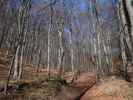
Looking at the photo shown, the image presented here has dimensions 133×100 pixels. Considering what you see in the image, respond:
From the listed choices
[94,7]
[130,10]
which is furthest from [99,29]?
[130,10]

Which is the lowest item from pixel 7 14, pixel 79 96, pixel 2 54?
pixel 79 96

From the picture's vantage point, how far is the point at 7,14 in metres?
34.5

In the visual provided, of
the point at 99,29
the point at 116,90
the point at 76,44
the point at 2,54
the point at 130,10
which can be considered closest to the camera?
the point at 130,10

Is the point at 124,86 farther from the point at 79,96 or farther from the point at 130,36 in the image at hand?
→ the point at 130,36

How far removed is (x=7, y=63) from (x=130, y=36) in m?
32.5

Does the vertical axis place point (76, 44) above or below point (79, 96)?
above

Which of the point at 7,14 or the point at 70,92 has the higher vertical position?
the point at 7,14

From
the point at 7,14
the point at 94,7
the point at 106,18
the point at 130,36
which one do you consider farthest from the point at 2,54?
the point at 130,36

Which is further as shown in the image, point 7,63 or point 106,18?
point 7,63

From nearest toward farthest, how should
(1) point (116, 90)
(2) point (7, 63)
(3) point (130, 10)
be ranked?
(3) point (130, 10) < (1) point (116, 90) < (2) point (7, 63)

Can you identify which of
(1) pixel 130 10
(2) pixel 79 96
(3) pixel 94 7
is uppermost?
(3) pixel 94 7

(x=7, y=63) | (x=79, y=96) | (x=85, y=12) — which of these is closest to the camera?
(x=79, y=96)

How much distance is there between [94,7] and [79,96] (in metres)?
12.5

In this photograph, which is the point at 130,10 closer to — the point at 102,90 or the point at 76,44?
the point at 102,90
